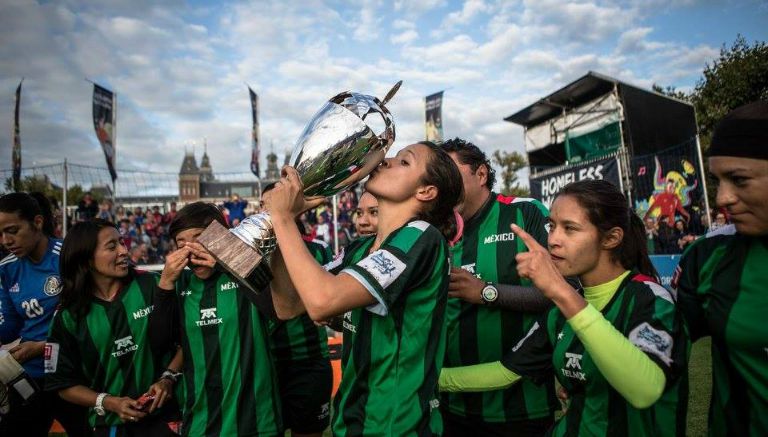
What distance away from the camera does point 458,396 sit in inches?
98.7

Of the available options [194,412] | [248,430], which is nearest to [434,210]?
[248,430]

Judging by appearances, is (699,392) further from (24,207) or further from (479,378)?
A: (24,207)

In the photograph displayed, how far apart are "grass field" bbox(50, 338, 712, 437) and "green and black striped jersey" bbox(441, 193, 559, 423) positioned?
239 cm

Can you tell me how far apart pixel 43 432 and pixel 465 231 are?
3.75 m

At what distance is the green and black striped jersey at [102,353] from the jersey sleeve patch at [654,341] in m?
2.80

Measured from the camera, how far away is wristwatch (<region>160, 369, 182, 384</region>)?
285cm

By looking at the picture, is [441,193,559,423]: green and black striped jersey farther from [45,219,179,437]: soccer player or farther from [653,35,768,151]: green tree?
[653,35,768,151]: green tree

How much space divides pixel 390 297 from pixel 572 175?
1277 centimetres

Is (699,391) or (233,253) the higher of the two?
(233,253)

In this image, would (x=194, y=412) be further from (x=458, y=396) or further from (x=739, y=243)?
(x=739, y=243)

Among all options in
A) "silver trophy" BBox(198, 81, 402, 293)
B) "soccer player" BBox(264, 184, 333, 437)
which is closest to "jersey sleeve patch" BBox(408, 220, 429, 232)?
"silver trophy" BBox(198, 81, 402, 293)

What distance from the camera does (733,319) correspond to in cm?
158

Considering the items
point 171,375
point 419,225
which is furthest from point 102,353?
point 419,225

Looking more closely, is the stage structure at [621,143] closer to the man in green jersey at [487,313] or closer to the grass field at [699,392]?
the grass field at [699,392]
